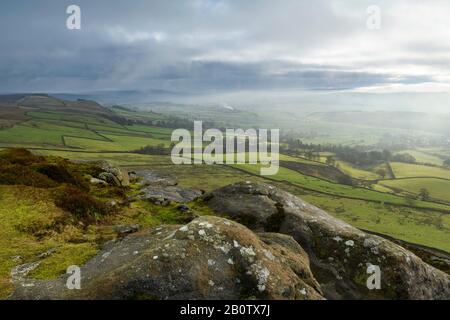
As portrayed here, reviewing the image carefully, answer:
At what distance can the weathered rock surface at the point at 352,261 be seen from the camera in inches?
719

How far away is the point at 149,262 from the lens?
45.2 feet

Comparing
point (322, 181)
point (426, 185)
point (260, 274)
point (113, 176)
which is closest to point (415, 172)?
point (426, 185)

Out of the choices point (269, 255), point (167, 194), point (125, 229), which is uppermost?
point (269, 255)

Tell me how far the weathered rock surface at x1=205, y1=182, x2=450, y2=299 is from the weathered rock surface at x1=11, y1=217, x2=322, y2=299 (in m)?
3.62

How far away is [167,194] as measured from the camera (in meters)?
32.7

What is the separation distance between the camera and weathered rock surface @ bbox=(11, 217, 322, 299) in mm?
13117

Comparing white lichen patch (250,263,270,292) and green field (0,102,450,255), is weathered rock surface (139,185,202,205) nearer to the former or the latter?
white lichen patch (250,263,270,292)

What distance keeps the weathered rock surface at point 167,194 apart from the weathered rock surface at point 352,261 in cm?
809

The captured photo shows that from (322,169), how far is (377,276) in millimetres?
144072

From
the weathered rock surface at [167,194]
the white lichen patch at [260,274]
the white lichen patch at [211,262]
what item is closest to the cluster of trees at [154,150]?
the weathered rock surface at [167,194]

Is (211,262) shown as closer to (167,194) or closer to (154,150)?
(167,194)

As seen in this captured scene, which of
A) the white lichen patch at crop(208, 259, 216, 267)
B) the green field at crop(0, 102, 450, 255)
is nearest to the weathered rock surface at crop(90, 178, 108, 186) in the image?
the white lichen patch at crop(208, 259, 216, 267)

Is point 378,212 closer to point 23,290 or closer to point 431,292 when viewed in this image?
point 431,292

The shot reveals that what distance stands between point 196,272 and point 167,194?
19.5 m
